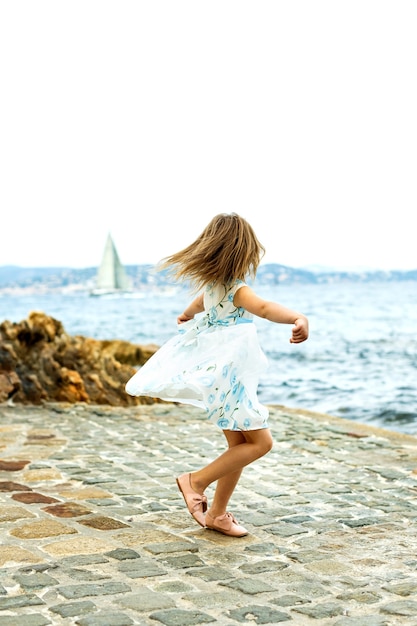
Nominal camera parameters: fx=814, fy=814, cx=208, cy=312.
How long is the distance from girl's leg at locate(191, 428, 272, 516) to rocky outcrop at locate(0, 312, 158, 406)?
19.8ft

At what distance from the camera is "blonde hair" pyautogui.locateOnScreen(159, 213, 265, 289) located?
447cm

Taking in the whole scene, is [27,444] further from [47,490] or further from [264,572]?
[264,572]

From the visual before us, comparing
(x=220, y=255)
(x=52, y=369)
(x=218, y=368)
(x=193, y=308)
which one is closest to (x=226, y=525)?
(x=218, y=368)

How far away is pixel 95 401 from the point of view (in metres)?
10.7

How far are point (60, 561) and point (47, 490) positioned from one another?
161 cm

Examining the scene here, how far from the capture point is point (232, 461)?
14.7 feet

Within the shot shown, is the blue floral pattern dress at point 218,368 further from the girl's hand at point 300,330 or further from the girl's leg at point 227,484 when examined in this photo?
the girl's hand at point 300,330

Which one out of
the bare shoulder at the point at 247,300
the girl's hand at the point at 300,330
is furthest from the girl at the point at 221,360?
the girl's hand at the point at 300,330

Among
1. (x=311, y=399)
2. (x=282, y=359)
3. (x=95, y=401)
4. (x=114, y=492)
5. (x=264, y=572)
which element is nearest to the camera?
(x=264, y=572)

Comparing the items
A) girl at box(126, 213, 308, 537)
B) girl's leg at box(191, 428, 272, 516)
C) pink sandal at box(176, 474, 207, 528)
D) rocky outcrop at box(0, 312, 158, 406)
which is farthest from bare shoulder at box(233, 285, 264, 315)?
rocky outcrop at box(0, 312, 158, 406)

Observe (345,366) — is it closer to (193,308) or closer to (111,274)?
(193,308)

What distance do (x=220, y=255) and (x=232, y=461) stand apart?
3.72 ft

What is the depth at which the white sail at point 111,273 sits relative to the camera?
7700cm

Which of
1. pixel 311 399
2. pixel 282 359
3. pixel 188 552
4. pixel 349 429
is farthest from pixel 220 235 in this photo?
pixel 282 359
